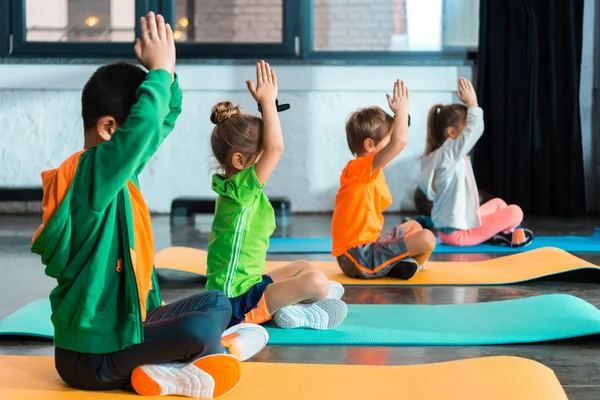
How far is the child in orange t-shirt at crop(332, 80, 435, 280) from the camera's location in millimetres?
3029

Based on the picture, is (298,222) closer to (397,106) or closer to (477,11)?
(477,11)

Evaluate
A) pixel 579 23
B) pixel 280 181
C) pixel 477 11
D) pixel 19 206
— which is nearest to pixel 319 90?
pixel 280 181

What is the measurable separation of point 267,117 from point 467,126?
1899 mm

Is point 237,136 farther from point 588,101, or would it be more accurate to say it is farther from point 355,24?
point 588,101

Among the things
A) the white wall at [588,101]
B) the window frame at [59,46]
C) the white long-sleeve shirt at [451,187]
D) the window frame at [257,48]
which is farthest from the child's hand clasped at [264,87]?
the white wall at [588,101]

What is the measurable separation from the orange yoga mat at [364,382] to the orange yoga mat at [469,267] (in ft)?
3.81

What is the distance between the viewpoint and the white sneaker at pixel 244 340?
6.31 ft

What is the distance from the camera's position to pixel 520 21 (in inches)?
208

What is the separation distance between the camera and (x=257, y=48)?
5.47 metres

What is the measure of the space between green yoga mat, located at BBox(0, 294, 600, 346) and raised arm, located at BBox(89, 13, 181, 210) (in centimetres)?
80

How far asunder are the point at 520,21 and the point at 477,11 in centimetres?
35

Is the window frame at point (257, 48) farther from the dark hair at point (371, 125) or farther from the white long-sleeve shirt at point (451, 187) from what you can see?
the dark hair at point (371, 125)

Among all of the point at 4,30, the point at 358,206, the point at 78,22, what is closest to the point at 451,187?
the point at 358,206

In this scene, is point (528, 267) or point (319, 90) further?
point (319, 90)
